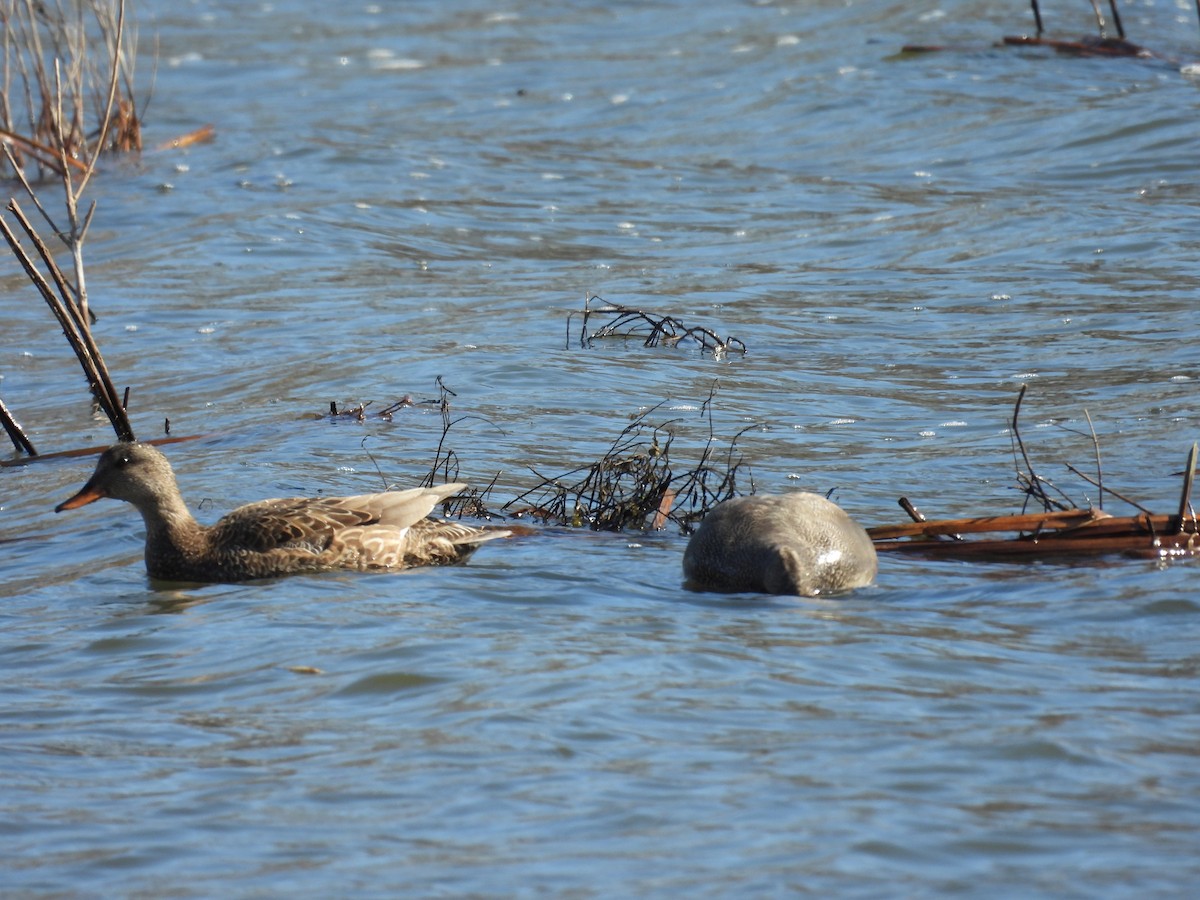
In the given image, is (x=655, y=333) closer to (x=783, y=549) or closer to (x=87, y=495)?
(x=87, y=495)

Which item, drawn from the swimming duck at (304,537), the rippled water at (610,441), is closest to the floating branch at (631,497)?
the rippled water at (610,441)

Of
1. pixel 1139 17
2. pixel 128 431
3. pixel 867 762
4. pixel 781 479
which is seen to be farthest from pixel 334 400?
pixel 1139 17

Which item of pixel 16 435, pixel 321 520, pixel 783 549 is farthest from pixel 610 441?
pixel 16 435

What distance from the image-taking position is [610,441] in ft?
32.2

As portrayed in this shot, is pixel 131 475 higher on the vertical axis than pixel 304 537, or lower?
higher

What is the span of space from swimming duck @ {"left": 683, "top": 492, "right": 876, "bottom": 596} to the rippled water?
0.44 feet

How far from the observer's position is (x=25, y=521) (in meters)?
8.92

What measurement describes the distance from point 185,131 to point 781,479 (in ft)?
48.1

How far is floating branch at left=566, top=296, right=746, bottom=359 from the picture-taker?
11.7 metres

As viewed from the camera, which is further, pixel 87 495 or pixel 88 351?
pixel 88 351

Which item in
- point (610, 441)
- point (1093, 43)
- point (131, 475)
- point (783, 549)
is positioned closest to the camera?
point (783, 549)

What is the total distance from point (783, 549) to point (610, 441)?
10.0 ft

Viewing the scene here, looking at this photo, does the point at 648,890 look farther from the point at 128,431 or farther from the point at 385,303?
the point at 385,303

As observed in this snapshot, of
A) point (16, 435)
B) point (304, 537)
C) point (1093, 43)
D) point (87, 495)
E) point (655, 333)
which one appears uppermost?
point (1093, 43)
